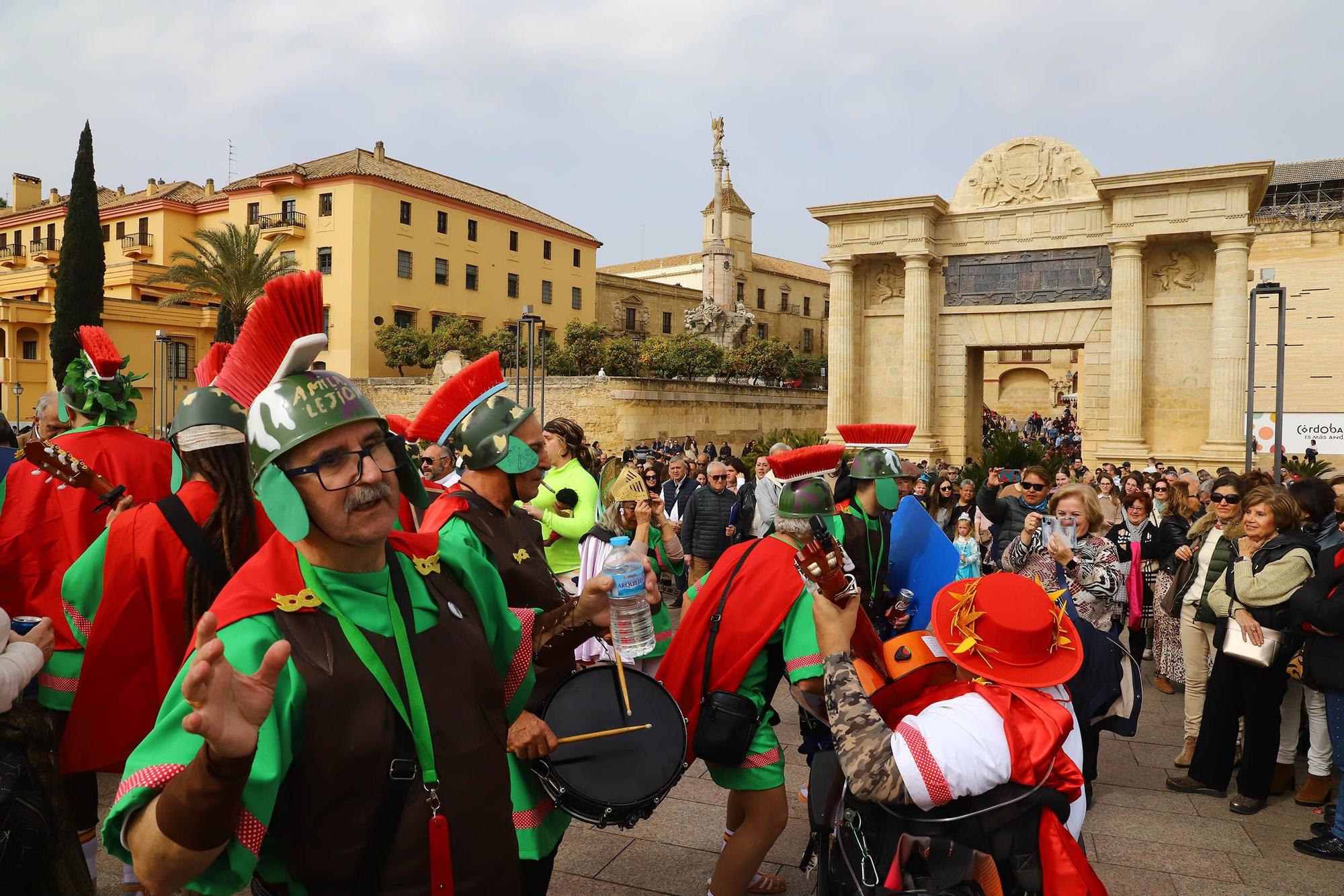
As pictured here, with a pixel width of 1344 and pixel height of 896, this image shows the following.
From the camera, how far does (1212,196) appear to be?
69.5 feet

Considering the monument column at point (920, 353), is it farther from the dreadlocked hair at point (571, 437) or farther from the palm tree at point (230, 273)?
the palm tree at point (230, 273)

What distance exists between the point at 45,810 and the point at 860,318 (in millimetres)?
24209

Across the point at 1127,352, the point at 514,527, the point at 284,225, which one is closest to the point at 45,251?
the point at 284,225

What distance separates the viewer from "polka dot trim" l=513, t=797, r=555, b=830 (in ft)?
9.77

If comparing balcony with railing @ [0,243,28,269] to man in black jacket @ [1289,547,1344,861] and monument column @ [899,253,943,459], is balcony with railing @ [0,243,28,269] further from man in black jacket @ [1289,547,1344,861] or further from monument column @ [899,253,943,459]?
man in black jacket @ [1289,547,1344,861]

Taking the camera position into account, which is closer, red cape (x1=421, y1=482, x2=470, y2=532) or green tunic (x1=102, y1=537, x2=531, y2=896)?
green tunic (x1=102, y1=537, x2=531, y2=896)

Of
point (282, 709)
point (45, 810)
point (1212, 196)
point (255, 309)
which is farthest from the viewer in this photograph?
point (1212, 196)

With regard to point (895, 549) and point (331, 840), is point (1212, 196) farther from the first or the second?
point (331, 840)

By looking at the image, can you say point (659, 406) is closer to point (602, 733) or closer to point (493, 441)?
point (493, 441)

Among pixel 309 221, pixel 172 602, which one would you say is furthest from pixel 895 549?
pixel 309 221

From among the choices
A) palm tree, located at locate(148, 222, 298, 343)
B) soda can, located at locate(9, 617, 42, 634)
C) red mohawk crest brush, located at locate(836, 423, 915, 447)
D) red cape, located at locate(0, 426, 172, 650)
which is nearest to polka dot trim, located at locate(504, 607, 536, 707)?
soda can, located at locate(9, 617, 42, 634)

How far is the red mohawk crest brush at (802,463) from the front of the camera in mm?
4473

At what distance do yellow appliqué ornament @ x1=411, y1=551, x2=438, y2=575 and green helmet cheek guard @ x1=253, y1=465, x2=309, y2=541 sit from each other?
0.33 meters

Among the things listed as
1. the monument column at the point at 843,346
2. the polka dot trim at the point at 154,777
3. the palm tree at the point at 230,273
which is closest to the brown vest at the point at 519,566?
the polka dot trim at the point at 154,777
